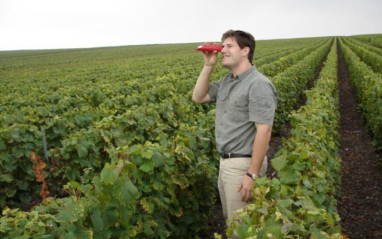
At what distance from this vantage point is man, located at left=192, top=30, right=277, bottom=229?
9.45 feet

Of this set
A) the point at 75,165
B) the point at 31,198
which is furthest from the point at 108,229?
the point at 31,198

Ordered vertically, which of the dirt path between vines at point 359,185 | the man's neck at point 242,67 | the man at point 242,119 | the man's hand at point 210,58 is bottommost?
the dirt path between vines at point 359,185

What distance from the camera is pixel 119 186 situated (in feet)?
8.94

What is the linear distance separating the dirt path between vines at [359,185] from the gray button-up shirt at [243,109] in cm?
285

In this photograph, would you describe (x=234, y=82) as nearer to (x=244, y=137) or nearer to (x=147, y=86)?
(x=244, y=137)

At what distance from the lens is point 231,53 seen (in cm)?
303

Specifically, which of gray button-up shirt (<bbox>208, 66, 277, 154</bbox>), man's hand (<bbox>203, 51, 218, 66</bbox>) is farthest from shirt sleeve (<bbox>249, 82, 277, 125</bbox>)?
man's hand (<bbox>203, 51, 218, 66</bbox>)

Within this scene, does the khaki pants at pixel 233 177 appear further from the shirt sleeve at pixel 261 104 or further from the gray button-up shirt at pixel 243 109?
the shirt sleeve at pixel 261 104

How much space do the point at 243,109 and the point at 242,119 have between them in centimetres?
9

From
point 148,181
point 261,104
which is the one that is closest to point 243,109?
point 261,104

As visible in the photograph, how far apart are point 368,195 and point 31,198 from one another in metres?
5.63

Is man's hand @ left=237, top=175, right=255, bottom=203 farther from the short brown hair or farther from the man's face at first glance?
Result: the short brown hair

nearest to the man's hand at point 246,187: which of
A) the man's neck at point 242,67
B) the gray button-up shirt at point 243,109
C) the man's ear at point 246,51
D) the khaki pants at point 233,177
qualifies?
the khaki pants at point 233,177

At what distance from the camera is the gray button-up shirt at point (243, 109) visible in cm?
287
